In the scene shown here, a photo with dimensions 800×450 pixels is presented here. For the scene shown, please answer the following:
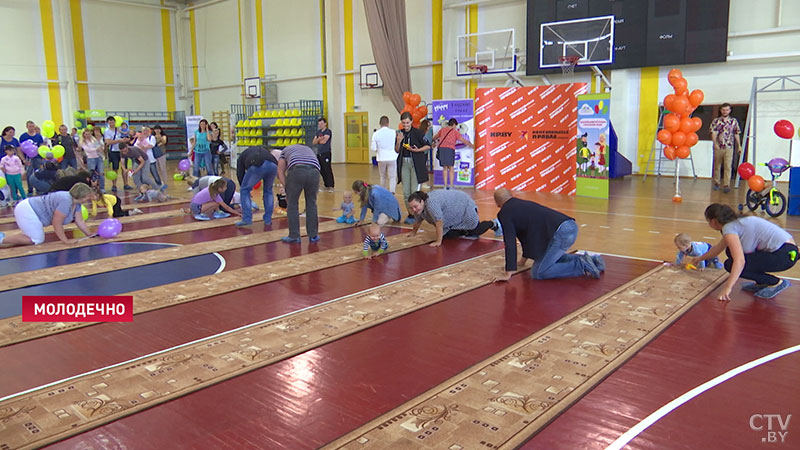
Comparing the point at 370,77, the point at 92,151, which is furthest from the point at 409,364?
the point at 370,77

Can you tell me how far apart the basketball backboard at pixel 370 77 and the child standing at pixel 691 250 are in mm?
16319

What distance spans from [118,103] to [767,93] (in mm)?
24621

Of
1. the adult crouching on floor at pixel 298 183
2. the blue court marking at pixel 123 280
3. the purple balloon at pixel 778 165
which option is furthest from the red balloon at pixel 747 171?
the blue court marking at pixel 123 280

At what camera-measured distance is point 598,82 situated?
16.1 metres

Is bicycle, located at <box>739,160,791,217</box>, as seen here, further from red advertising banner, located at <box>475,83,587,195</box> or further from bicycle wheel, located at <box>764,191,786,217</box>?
red advertising banner, located at <box>475,83,587,195</box>

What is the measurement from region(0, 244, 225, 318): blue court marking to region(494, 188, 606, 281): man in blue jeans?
9.89ft

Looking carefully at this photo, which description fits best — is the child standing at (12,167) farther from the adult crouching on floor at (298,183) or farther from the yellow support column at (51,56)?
the yellow support column at (51,56)

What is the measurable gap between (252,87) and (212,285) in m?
21.1

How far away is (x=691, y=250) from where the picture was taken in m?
5.81

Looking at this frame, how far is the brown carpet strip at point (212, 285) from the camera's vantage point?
4.32 metres

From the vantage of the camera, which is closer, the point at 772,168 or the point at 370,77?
the point at 772,168

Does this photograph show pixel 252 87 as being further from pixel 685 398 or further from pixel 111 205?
pixel 685 398

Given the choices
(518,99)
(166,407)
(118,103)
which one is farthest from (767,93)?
(118,103)
